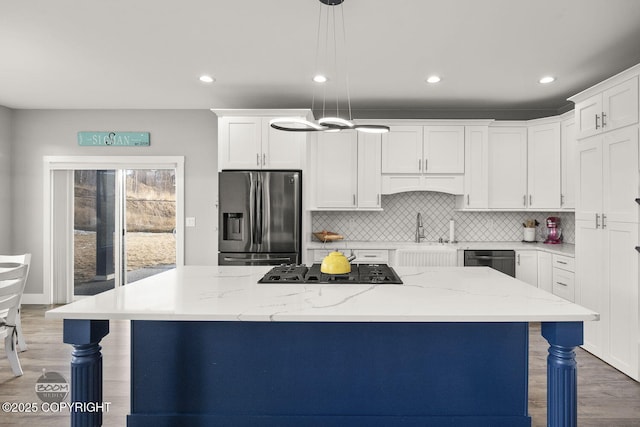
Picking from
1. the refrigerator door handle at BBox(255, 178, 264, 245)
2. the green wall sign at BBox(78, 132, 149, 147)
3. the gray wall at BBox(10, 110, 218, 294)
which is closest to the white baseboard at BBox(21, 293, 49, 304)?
the gray wall at BBox(10, 110, 218, 294)

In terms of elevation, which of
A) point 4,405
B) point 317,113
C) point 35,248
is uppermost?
point 317,113

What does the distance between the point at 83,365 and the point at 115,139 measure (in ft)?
13.2

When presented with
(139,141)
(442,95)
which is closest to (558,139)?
(442,95)

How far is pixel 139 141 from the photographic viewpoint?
16.6 feet

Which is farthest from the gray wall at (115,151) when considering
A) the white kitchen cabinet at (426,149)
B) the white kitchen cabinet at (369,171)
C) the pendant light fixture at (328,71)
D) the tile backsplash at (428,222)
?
the white kitchen cabinet at (426,149)

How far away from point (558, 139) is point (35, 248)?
21.4 ft

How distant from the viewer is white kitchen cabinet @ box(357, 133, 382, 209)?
15.3 feet

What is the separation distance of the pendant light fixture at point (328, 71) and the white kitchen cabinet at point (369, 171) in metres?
0.53

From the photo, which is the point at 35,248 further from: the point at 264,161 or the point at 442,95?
the point at 442,95

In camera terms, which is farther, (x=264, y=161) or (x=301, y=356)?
(x=264, y=161)

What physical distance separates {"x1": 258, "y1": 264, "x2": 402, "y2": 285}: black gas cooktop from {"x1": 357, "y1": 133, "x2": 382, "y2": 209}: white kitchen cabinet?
2.22 meters

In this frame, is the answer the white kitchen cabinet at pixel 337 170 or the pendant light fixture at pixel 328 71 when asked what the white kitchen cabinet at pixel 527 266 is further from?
the pendant light fixture at pixel 328 71

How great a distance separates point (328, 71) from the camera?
12.2 feet

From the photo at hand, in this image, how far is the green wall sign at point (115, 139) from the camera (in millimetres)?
5047
